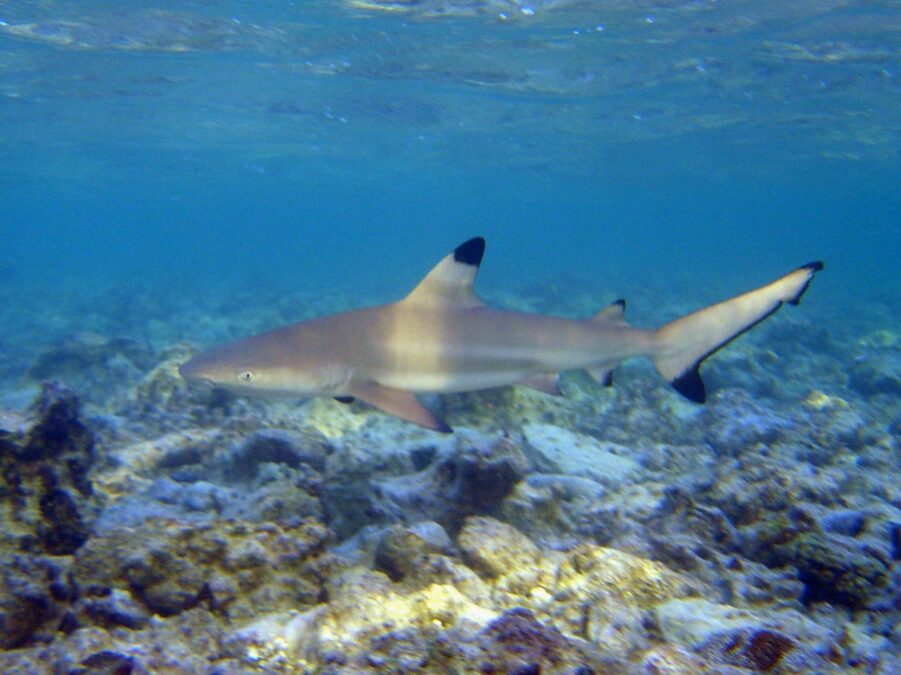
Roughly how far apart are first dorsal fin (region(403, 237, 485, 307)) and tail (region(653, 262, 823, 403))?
70.2 inches

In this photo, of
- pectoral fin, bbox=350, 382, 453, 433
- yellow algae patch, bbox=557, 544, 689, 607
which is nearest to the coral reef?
yellow algae patch, bbox=557, 544, 689, 607

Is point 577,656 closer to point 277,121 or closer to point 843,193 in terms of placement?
point 277,121

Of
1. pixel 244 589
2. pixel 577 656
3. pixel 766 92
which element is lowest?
pixel 244 589

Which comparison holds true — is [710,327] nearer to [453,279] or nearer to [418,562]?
[453,279]

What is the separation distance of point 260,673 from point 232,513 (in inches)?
69.6

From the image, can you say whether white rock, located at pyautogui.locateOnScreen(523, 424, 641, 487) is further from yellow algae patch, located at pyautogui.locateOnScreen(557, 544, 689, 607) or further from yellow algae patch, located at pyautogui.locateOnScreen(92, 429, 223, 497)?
yellow algae patch, located at pyautogui.locateOnScreen(92, 429, 223, 497)

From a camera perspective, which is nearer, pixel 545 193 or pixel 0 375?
pixel 0 375

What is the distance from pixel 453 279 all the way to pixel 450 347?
2.00 feet

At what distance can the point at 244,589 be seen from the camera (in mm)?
2865

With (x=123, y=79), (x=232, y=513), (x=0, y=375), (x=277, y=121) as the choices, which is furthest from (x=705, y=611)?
(x=277, y=121)

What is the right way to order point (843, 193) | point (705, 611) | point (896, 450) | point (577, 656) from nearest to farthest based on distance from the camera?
point (577, 656)
point (705, 611)
point (896, 450)
point (843, 193)

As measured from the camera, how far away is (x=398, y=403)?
4.69m

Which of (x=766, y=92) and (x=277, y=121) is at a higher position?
(x=766, y=92)

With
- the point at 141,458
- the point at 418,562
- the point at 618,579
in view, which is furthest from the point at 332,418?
the point at 618,579
